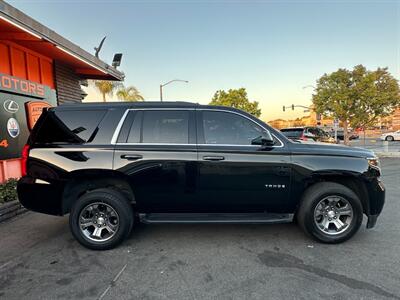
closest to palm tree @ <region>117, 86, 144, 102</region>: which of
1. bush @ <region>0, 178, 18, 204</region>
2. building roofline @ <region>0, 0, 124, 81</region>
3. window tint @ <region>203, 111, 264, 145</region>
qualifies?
building roofline @ <region>0, 0, 124, 81</region>

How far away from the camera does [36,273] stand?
2.89 metres

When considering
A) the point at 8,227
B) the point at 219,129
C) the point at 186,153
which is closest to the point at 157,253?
the point at 186,153

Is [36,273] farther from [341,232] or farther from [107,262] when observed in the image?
[341,232]

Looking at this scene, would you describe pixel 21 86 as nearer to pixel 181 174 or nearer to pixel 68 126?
pixel 68 126

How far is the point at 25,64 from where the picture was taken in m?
6.98

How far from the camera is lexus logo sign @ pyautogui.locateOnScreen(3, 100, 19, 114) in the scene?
6.27 metres

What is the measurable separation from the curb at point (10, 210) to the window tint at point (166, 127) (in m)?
3.28

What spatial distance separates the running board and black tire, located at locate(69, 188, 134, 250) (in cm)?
24

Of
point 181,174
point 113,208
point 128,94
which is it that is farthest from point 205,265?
point 128,94

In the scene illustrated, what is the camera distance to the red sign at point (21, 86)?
620cm

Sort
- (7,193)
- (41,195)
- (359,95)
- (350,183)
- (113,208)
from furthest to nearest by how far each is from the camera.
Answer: (359,95)
(7,193)
(350,183)
(41,195)
(113,208)

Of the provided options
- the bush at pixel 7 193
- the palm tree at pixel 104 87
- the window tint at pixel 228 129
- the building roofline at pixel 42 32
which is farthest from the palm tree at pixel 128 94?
the window tint at pixel 228 129

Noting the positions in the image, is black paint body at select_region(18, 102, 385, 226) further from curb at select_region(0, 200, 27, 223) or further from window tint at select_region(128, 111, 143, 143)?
curb at select_region(0, 200, 27, 223)

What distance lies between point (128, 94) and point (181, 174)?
2131 cm
